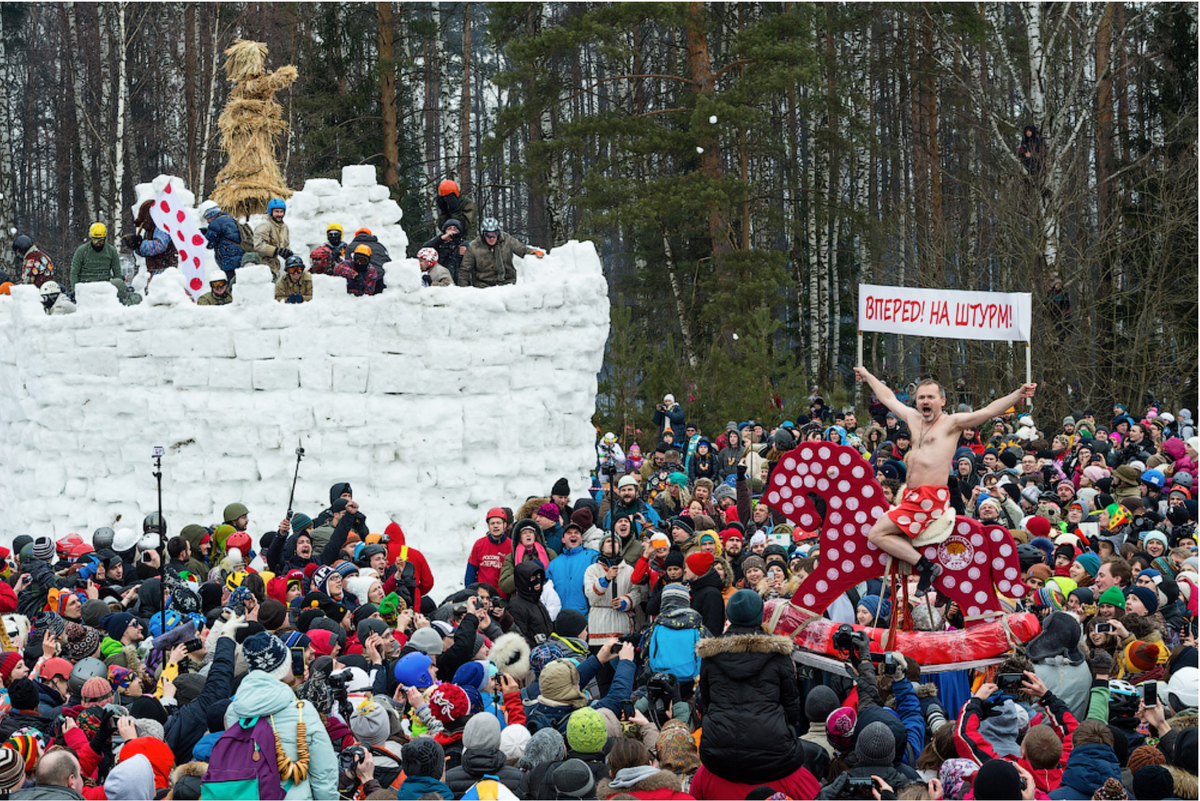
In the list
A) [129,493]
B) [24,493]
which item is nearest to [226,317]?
[129,493]

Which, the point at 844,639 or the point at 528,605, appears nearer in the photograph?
the point at 844,639

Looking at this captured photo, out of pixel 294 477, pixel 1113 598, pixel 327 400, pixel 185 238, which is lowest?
pixel 1113 598

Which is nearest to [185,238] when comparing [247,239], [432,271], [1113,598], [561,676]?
[247,239]

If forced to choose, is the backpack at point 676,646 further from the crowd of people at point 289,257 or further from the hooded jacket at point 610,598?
the crowd of people at point 289,257

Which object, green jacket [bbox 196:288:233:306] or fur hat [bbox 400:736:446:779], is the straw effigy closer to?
green jacket [bbox 196:288:233:306]

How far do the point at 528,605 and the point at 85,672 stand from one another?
300 centimetres

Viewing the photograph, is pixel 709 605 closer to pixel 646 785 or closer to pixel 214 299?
pixel 646 785

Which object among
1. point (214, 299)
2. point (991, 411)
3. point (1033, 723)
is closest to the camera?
point (1033, 723)

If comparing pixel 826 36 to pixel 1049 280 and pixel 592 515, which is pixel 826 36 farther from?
pixel 592 515

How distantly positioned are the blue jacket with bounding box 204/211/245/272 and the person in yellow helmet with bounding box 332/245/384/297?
2.24m

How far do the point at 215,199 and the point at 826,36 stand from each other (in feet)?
50.3

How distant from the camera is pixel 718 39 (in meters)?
33.2

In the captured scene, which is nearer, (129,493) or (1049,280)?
(129,493)

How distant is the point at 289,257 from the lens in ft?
48.2
